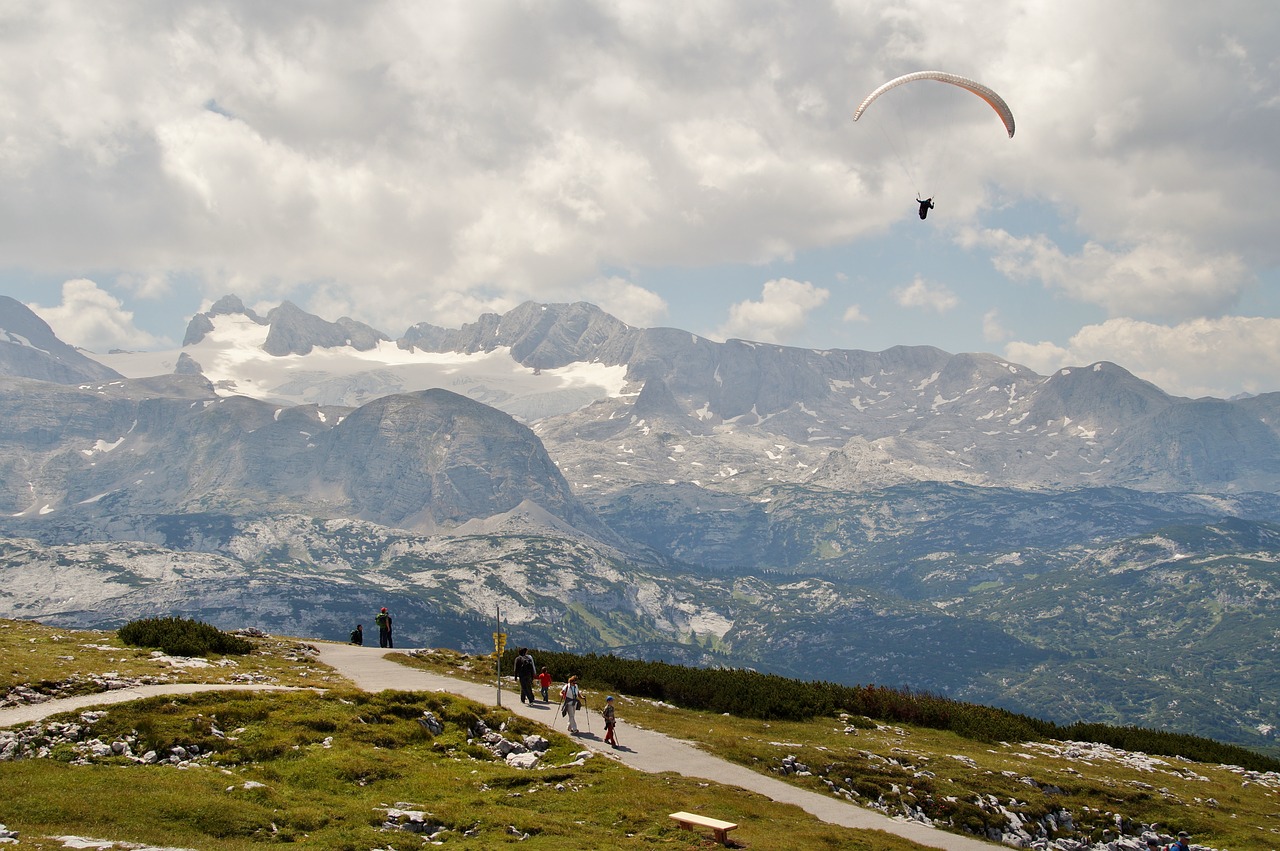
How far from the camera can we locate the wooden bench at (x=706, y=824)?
95.5 feet

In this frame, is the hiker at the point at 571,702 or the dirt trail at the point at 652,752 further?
the hiker at the point at 571,702

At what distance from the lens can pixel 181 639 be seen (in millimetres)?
54469

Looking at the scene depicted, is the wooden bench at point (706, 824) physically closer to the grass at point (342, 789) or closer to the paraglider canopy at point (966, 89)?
the grass at point (342, 789)

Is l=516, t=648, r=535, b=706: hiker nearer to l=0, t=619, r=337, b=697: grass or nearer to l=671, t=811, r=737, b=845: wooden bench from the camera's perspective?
l=0, t=619, r=337, b=697: grass

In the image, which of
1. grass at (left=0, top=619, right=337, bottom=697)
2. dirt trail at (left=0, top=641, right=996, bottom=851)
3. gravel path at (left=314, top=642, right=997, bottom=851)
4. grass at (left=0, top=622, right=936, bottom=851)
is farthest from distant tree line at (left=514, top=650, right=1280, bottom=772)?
grass at (left=0, top=622, right=936, bottom=851)

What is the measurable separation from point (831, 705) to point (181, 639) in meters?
41.6

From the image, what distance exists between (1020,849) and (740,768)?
12.3 metres

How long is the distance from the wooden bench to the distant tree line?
2685 cm

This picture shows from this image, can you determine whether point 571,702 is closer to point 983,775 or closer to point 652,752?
point 652,752

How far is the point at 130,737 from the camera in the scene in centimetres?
3278

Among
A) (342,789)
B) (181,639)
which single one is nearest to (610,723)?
(342,789)

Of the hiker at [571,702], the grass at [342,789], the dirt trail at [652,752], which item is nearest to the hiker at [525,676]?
the dirt trail at [652,752]

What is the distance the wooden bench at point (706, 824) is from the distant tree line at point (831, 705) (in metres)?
26.9

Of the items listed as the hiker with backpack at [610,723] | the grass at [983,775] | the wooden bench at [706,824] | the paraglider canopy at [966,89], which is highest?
the paraglider canopy at [966,89]
